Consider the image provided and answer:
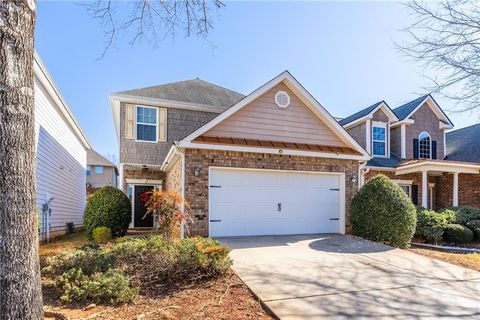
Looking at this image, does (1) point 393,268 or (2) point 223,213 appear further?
(2) point 223,213

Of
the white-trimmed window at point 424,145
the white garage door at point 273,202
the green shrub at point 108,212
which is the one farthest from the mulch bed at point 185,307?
the white-trimmed window at point 424,145

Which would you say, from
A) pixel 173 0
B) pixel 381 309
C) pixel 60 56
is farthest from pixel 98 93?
pixel 381 309

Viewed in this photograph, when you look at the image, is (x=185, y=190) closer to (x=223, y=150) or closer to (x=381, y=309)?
(x=223, y=150)

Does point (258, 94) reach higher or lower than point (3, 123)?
higher

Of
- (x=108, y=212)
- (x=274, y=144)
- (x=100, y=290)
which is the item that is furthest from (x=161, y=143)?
(x=100, y=290)

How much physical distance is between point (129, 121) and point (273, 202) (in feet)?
23.7

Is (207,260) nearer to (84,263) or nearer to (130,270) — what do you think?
(130,270)

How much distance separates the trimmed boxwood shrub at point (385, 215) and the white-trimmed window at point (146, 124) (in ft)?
29.1

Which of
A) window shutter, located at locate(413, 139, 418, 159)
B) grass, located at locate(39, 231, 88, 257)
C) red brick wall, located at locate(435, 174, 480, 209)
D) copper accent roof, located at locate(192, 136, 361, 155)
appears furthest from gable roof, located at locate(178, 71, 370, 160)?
red brick wall, located at locate(435, 174, 480, 209)

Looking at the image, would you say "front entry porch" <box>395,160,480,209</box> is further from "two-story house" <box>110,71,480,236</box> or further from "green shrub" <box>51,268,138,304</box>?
"green shrub" <box>51,268,138,304</box>

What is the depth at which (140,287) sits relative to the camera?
486cm

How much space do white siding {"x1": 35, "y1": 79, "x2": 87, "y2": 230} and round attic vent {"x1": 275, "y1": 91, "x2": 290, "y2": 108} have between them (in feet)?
24.0

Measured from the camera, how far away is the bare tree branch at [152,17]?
570 cm

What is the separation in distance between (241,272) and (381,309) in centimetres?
237
